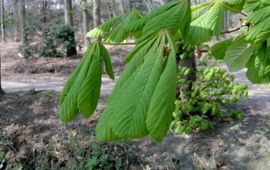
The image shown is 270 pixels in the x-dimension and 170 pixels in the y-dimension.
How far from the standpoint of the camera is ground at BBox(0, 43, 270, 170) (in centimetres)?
614

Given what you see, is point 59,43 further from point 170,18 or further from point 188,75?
point 170,18

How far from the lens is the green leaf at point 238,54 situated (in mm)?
1156

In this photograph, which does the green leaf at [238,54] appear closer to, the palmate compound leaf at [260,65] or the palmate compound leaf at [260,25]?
the palmate compound leaf at [260,65]

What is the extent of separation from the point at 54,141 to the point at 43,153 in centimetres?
28

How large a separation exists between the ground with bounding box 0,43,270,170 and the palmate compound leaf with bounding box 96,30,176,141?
5.46m

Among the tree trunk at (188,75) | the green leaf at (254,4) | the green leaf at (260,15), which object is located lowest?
the tree trunk at (188,75)

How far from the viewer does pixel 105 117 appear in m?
0.77

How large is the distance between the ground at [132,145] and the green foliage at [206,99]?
0.21 meters

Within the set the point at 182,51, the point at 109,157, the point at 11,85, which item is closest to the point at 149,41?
the point at 182,51

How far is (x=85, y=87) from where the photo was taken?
2.94ft

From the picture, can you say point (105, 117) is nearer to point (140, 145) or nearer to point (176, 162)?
point (176, 162)

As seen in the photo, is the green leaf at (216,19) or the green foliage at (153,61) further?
the green leaf at (216,19)

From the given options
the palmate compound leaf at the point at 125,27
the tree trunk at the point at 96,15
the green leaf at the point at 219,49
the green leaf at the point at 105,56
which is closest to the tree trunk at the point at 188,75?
the green leaf at the point at 219,49

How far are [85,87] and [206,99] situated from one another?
6.08 meters
